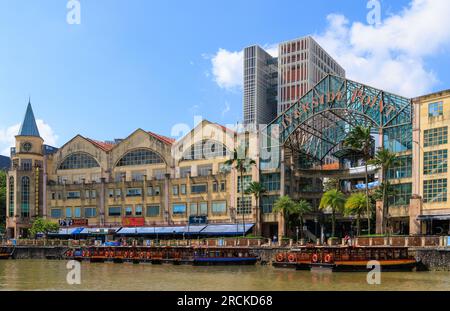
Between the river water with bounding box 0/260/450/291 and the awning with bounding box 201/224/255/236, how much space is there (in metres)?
29.6

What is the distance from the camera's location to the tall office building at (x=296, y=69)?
185m

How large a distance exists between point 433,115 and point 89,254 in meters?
51.4

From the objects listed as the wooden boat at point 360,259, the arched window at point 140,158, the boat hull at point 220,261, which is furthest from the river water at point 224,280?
the arched window at point 140,158

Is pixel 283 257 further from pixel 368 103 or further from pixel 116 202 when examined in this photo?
pixel 116 202

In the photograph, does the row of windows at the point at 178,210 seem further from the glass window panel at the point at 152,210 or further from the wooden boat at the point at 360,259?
the wooden boat at the point at 360,259

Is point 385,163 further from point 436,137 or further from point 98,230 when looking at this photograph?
point 98,230

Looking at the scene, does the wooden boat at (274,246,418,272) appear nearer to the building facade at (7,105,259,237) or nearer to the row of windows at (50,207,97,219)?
the building facade at (7,105,259,237)

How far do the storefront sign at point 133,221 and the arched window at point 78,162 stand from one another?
12.6m

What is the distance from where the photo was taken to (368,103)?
85.3m

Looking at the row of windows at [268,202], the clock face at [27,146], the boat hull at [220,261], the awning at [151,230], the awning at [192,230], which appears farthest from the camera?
the clock face at [27,146]

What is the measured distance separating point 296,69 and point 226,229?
101332 mm

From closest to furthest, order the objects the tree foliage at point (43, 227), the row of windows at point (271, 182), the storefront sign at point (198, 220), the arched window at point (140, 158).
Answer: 1. the row of windows at point (271, 182)
2. the storefront sign at point (198, 220)
3. the arched window at point (140, 158)
4. the tree foliage at point (43, 227)

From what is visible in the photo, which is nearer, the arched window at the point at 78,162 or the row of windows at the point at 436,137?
the row of windows at the point at 436,137
